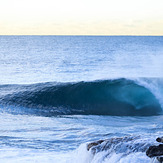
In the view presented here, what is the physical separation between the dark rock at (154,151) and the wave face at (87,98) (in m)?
8.06

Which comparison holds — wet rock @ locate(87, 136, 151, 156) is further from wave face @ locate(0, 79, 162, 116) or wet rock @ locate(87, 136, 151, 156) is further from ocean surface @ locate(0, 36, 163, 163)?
wave face @ locate(0, 79, 162, 116)

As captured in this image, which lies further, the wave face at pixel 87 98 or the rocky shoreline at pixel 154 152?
the wave face at pixel 87 98

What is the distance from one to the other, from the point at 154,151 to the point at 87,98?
10.2 metres

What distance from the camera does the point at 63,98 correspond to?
1471 cm

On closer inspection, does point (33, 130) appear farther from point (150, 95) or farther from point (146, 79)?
point (146, 79)

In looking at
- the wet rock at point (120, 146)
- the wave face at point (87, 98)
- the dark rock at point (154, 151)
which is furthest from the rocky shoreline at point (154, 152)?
the wave face at point (87, 98)

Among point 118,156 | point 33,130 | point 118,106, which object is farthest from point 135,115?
point 118,156

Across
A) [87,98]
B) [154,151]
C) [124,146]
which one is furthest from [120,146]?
[87,98]

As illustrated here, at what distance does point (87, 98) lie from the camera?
14.7 metres

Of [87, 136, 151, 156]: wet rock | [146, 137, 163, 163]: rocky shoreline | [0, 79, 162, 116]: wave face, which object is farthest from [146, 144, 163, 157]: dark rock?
[0, 79, 162, 116]: wave face

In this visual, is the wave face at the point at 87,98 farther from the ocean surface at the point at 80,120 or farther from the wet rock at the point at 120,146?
the wet rock at the point at 120,146

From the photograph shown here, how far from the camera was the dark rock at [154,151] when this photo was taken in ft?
14.9

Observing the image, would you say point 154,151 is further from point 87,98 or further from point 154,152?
point 87,98

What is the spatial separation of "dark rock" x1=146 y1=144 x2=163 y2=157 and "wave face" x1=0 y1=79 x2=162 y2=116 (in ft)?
26.4
